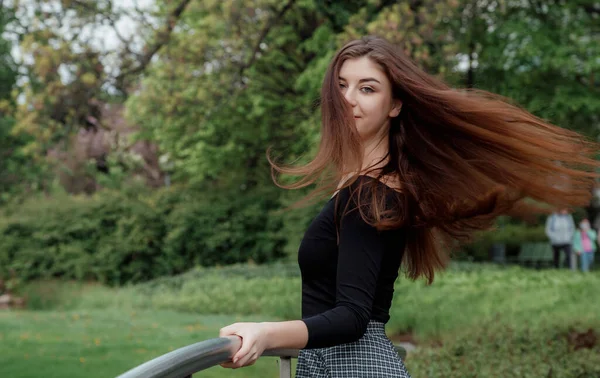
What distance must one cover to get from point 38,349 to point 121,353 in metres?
1.02

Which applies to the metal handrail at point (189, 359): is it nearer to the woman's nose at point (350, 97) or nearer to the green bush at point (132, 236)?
the woman's nose at point (350, 97)

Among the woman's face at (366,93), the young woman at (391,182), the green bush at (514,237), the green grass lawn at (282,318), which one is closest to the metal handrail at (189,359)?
the young woman at (391,182)

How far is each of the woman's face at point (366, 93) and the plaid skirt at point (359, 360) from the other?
1.89 ft

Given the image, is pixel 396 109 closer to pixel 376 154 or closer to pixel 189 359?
pixel 376 154

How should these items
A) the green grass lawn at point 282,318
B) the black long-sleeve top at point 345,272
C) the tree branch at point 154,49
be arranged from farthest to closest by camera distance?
1. the tree branch at point 154,49
2. the green grass lawn at point 282,318
3. the black long-sleeve top at point 345,272

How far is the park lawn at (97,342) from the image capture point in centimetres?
757

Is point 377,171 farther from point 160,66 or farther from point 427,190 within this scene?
point 160,66

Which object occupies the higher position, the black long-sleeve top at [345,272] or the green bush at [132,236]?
the black long-sleeve top at [345,272]

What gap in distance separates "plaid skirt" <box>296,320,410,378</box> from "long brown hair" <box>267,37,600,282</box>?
317 mm

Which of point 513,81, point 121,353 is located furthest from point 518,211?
point 513,81

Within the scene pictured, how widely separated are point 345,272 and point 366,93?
0.58 m

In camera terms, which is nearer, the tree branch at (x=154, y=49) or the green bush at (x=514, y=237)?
the tree branch at (x=154, y=49)

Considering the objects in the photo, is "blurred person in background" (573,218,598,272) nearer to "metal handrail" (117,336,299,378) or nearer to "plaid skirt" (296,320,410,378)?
"plaid skirt" (296,320,410,378)

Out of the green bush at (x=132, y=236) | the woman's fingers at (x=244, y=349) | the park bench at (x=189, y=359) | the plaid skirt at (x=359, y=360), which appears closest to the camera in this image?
the park bench at (x=189, y=359)
